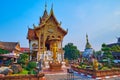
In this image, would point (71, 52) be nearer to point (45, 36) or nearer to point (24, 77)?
point (45, 36)

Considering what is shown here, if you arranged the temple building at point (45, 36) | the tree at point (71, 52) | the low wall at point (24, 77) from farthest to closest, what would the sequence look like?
the tree at point (71, 52), the temple building at point (45, 36), the low wall at point (24, 77)

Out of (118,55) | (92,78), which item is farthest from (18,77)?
(118,55)

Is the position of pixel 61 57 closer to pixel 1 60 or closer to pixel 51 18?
pixel 51 18

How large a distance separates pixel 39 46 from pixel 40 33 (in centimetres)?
230

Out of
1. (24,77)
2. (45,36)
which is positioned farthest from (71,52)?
(24,77)

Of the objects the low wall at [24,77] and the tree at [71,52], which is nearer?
the low wall at [24,77]

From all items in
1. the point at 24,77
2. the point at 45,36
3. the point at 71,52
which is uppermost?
the point at 45,36

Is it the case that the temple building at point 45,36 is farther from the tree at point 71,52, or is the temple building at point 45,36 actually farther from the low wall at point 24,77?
the tree at point 71,52

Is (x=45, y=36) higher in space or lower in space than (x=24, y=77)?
higher

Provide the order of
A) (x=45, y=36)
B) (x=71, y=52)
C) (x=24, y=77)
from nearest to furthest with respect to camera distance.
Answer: (x=24, y=77), (x=45, y=36), (x=71, y=52)

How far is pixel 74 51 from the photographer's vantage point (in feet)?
175

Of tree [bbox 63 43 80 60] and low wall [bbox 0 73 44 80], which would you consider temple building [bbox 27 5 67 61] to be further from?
tree [bbox 63 43 80 60]

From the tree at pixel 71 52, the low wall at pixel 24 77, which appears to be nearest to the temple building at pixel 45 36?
the low wall at pixel 24 77

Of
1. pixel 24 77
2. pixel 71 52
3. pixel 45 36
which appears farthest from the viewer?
pixel 71 52
